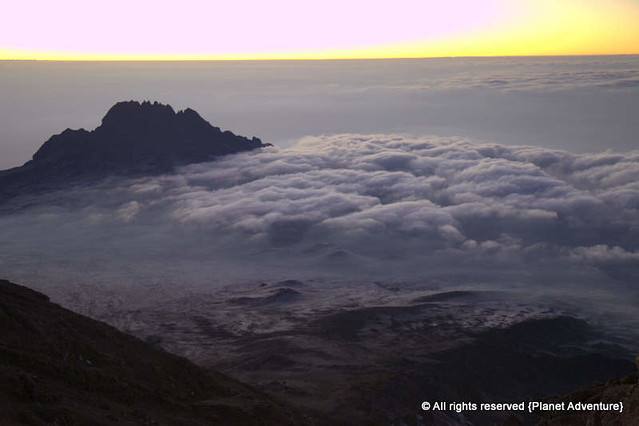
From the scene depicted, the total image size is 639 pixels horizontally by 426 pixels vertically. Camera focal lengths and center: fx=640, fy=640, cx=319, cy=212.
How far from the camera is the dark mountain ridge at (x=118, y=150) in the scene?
495ft

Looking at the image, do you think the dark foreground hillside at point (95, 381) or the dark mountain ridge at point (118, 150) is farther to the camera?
the dark mountain ridge at point (118, 150)

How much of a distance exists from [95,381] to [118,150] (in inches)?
5198

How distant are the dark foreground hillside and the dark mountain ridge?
117199 millimetres

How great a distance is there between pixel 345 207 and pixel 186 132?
169ft

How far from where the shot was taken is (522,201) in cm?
13500

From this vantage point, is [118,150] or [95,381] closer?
[95,381]

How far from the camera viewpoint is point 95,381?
31.2 m

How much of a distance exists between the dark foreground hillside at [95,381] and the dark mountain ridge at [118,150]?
385 ft

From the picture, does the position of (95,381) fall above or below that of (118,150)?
above

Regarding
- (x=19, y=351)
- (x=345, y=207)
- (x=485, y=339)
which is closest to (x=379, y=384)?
(x=485, y=339)

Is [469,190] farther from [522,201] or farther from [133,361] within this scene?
[133,361]

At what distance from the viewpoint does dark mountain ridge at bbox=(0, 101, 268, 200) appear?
5940 inches

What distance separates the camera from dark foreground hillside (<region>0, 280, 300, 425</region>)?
86.9 ft

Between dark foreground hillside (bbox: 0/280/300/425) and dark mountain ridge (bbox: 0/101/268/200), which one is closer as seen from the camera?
dark foreground hillside (bbox: 0/280/300/425)
